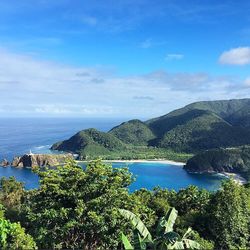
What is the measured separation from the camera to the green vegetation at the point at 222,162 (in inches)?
5032

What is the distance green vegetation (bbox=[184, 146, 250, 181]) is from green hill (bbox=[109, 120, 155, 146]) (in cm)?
5147

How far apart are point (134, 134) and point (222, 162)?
66.9 metres

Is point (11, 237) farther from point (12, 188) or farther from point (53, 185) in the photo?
point (12, 188)

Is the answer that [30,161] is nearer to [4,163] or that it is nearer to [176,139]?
[4,163]

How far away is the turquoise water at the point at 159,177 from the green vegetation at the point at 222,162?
15.1ft

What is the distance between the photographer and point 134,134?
191 m

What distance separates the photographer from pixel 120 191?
18.7 meters

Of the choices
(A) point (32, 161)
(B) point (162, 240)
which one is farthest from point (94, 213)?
(A) point (32, 161)

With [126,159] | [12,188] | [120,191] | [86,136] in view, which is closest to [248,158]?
[126,159]

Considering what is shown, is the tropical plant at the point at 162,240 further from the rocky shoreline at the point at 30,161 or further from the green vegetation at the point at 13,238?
the rocky shoreline at the point at 30,161

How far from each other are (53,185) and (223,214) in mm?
9573

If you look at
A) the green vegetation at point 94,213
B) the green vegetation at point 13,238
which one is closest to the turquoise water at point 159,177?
the green vegetation at point 94,213

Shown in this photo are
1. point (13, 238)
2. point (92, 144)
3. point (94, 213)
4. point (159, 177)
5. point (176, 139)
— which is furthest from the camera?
point (176, 139)

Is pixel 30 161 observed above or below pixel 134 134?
below
